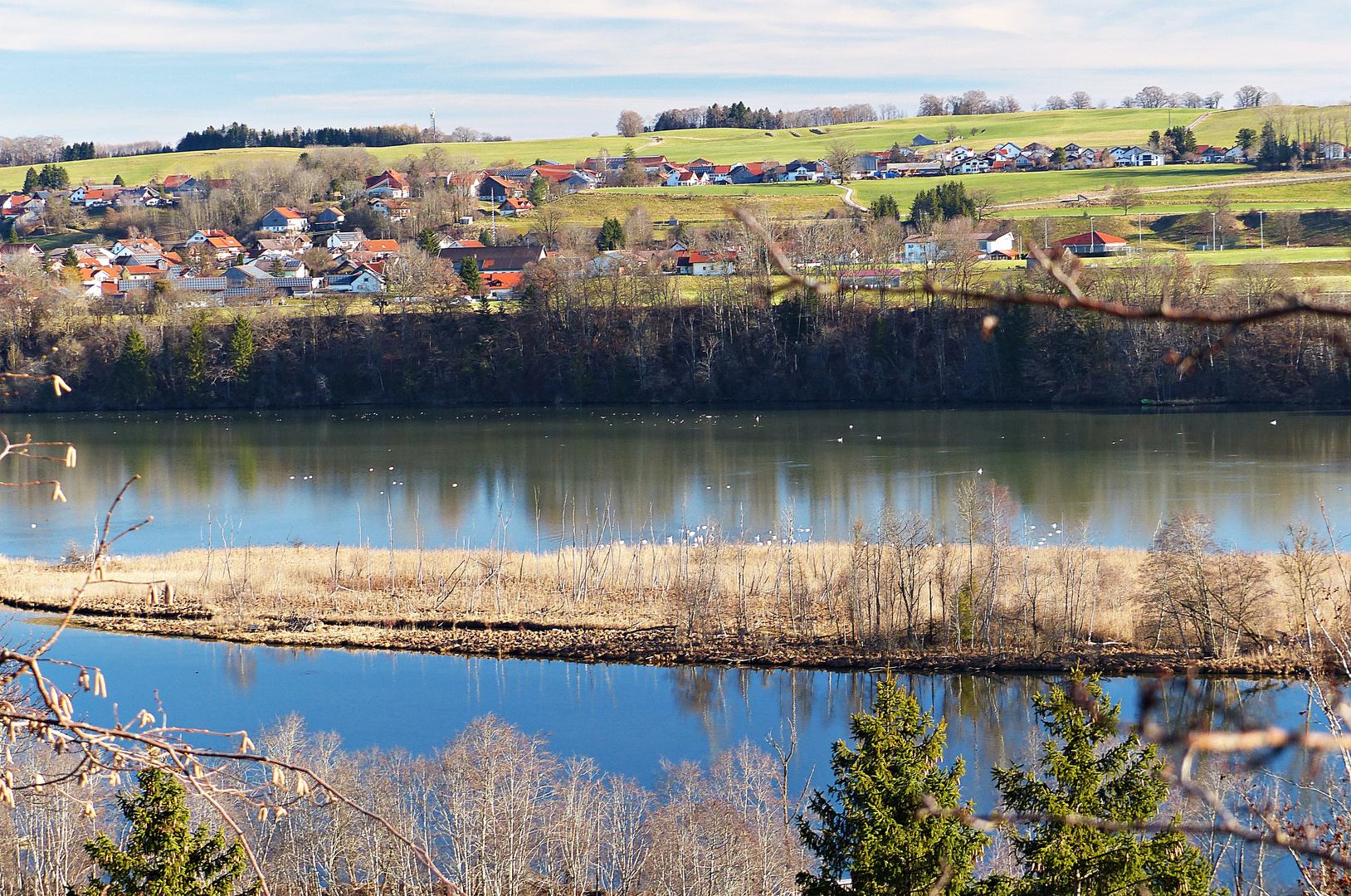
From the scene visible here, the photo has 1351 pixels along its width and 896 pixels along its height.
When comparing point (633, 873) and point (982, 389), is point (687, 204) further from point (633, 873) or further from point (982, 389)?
point (633, 873)

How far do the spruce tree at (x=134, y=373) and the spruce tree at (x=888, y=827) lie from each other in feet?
141

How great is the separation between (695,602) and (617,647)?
1.41 meters

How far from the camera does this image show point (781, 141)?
90.1m

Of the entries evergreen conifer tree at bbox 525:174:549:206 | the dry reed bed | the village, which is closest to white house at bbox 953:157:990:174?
the village

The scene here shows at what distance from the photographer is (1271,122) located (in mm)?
65938

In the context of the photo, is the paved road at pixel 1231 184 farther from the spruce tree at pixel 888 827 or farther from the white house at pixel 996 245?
the spruce tree at pixel 888 827

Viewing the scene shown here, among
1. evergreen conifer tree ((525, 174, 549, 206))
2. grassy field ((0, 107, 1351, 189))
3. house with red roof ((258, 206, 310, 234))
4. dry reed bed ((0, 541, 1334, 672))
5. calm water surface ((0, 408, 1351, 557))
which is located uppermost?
grassy field ((0, 107, 1351, 189))

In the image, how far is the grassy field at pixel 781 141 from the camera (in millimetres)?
79500

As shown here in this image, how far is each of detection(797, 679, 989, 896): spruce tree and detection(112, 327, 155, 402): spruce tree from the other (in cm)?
4312

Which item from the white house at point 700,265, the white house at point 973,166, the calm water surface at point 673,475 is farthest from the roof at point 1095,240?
the white house at point 973,166

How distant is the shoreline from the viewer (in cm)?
1598

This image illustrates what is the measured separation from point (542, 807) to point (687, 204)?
54.5 metres

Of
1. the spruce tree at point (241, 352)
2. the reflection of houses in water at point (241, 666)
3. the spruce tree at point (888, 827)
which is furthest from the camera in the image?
the spruce tree at point (241, 352)

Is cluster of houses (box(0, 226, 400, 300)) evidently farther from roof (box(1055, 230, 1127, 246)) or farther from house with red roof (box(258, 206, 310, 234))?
roof (box(1055, 230, 1127, 246))
